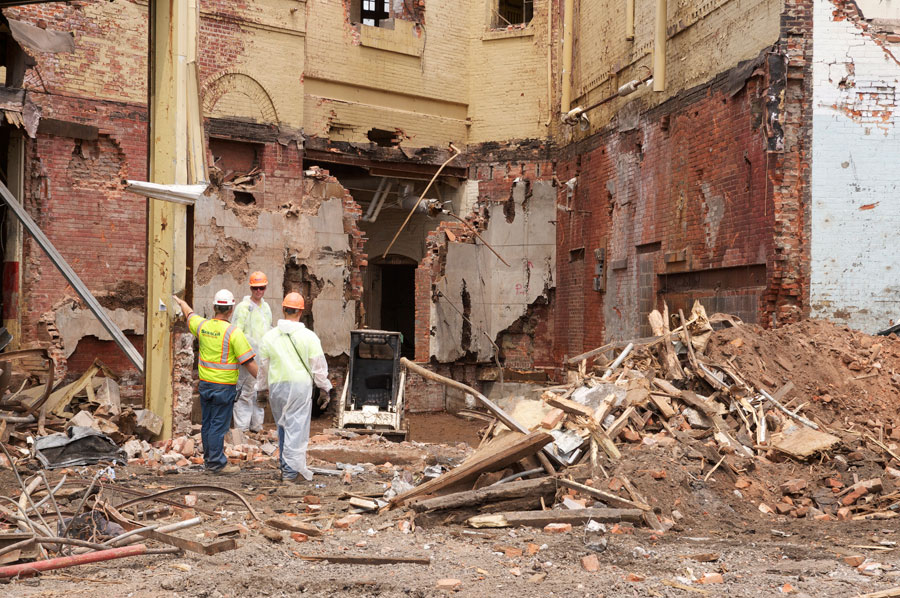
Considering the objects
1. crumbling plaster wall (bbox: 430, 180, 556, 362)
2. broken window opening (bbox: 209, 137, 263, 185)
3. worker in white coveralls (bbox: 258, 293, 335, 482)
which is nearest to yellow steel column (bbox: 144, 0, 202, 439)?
worker in white coveralls (bbox: 258, 293, 335, 482)

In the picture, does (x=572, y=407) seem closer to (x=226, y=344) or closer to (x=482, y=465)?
(x=482, y=465)

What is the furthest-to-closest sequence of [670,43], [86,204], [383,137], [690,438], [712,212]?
1. [383,137]
2. [86,204]
3. [670,43]
4. [712,212]
5. [690,438]

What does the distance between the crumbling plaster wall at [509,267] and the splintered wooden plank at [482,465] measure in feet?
35.0

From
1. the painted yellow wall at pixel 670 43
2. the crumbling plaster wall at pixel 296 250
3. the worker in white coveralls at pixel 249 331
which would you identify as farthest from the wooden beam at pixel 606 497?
the crumbling plaster wall at pixel 296 250

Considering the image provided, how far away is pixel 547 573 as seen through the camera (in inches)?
211

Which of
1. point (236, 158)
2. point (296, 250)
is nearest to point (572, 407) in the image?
point (296, 250)

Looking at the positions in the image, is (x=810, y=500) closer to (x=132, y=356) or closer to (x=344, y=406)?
(x=344, y=406)

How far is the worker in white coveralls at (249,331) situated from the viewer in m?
10.7

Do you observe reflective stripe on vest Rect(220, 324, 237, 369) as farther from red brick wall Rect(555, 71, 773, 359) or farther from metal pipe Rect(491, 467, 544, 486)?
red brick wall Rect(555, 71, 773, 359)

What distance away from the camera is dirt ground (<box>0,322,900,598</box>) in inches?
199

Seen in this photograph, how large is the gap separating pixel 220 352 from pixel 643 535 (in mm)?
4247

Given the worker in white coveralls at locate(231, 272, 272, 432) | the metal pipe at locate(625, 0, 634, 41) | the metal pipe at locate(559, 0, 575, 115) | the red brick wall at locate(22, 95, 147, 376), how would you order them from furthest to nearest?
the metal pipe at locate(559, 0, 575, 115), the metal pipe at locate(625, 0, 634, 41), the red brick wall at locate(22, 95, 147, 376), the worker in white coveralls at locate(231, 272, 272, 432)

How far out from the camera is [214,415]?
27.5 feet

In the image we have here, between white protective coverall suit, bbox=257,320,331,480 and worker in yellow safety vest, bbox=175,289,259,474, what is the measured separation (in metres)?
0.32
